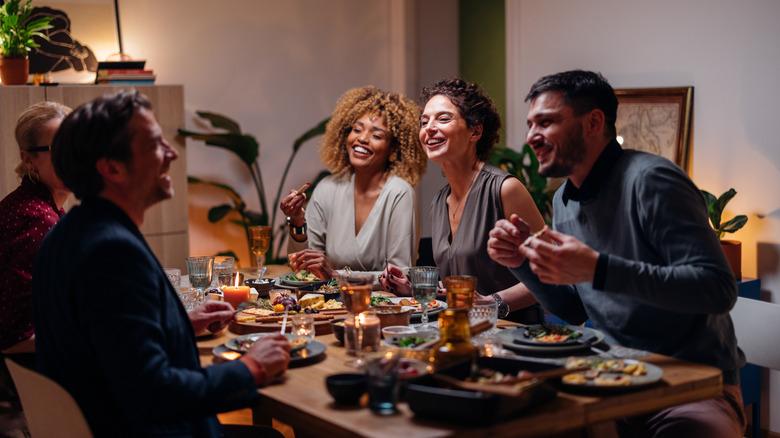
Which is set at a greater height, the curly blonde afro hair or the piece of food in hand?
the curly blonde afro hair

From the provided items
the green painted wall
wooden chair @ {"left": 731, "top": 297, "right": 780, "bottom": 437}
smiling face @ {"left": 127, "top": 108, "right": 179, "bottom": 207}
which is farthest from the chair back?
the green painted wall

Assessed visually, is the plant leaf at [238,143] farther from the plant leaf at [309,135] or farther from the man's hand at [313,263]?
the man's hand at [313,263]

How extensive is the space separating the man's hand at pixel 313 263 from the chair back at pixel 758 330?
147 cm

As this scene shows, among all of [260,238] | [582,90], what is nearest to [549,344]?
[582,90]

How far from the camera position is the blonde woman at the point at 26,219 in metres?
2.67

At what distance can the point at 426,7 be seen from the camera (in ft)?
20.3

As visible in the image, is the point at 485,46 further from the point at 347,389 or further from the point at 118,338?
the point at 118,338

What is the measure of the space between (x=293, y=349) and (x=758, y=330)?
1497 millimetres

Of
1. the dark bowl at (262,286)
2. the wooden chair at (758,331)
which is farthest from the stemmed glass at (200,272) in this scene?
the wooden chair at (758,331)

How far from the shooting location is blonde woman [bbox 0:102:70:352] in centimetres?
267

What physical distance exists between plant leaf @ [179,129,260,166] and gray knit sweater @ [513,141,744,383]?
315 cm

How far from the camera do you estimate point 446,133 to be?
3.51 meters

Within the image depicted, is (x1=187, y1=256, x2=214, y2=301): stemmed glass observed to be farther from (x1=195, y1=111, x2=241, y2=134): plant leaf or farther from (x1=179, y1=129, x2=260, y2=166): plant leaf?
(x1=195, y1=111, x2=241, y2=134): plant leaf

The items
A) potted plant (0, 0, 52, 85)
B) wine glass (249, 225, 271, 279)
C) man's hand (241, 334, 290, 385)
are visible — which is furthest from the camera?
potted plant (0, 0, 52, 85)
